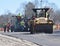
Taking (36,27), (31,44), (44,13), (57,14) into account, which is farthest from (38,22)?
(57,14)

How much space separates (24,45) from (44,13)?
1925cm

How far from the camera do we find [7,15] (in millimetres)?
122312

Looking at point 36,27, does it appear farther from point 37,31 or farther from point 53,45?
point 53,45

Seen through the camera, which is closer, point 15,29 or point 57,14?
point 15,29

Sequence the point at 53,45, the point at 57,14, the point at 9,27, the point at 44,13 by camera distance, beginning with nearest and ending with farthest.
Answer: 1. the point at 53,45
2. the point at 44,13
3. the point at 9,27
4. the point at 57,14

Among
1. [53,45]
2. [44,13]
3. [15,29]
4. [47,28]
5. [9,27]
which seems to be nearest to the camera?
[53,45]

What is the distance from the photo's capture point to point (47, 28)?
31203mm

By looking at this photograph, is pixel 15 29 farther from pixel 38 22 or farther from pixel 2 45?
pixel 2 45

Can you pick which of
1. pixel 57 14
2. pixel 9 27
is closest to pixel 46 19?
pixel 9 27

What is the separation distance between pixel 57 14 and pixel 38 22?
287ft

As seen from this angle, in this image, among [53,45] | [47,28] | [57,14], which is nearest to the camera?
[53,45]

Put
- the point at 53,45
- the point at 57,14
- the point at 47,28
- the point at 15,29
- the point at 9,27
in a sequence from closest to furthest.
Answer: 1. the point at 53,45
2. the point at 47,28
3. the point at 15,29
4. the point at 9,27
5. the point at 57,14

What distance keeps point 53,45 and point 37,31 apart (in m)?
14.9

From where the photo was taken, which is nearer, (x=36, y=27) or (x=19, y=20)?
(x=36, y=27)
